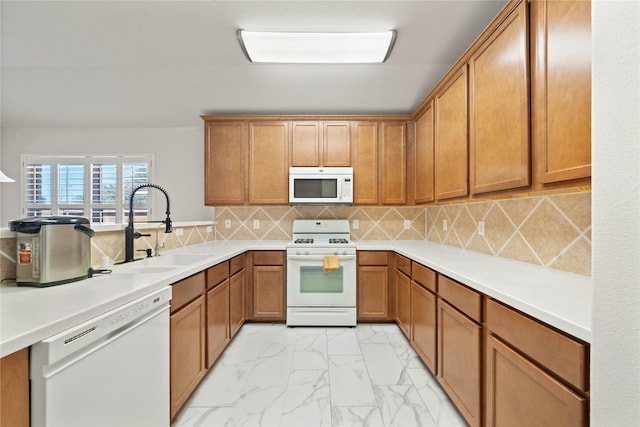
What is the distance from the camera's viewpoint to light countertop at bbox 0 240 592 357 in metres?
0.73

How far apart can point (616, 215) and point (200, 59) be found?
8.58 ft

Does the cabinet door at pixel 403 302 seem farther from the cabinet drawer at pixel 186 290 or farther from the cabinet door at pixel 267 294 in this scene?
the cabinet drawer at pixel 186 290

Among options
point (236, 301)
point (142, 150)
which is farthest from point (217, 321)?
point (142, 150)

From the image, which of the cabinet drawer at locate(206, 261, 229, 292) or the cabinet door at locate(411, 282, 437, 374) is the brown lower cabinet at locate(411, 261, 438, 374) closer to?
the cabinet door at locate(411, 282, 437, 374)

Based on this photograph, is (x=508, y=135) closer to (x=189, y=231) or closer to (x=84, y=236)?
(x=84, y=236)

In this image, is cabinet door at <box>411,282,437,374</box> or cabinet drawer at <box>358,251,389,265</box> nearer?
cabinet door at <box>411,282,437,374</box>

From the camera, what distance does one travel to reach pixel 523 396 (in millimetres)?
952

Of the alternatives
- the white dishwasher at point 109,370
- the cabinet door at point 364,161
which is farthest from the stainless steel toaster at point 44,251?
the cabinet door at point 364,161

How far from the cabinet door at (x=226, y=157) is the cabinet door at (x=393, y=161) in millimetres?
1680

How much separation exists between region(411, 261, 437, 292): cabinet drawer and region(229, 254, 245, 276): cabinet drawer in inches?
63.1

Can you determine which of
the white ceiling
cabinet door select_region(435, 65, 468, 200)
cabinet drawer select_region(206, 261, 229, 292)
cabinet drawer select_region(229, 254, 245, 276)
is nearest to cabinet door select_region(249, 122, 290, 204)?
the white ceiling

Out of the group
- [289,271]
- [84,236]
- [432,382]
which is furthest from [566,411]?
[289,271]

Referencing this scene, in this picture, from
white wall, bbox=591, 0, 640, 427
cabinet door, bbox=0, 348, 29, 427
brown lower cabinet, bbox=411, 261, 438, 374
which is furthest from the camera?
brown lower cabinet, bbox=411, 261, 438, 374

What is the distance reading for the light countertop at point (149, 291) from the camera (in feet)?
2.40
